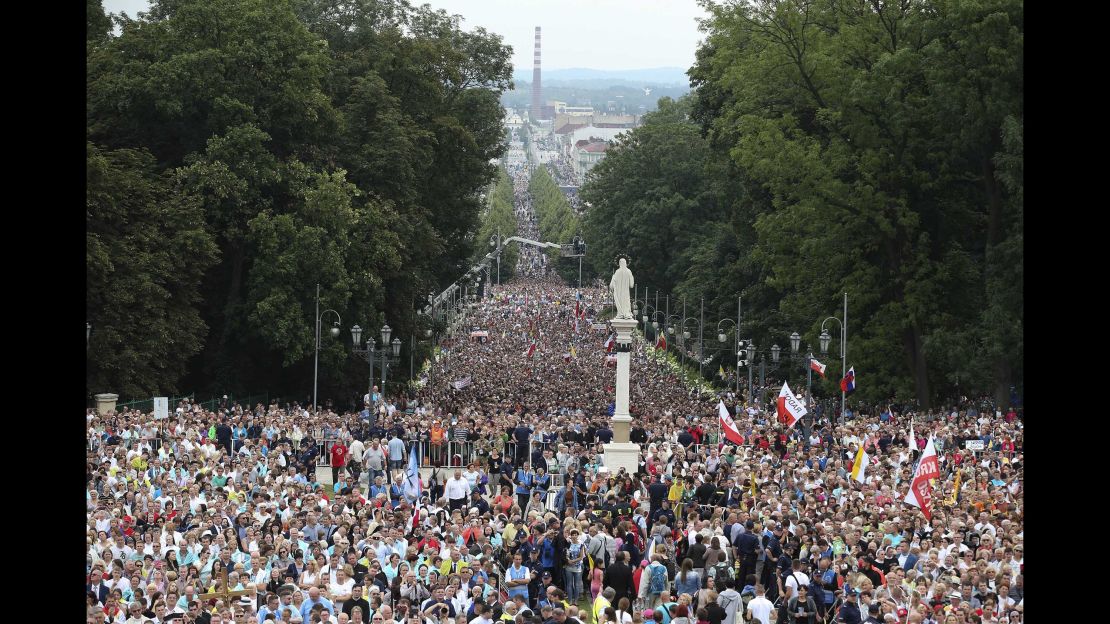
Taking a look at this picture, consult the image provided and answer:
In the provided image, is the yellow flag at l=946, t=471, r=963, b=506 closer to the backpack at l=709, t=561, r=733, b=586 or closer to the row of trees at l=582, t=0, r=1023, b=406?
the backpack at l=709, t=561, r=733, b=586

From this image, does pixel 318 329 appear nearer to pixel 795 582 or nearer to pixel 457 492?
pixel 457 492

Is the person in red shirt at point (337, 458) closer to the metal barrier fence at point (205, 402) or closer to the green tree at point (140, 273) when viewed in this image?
the metal barrier fence at point (205, 402)

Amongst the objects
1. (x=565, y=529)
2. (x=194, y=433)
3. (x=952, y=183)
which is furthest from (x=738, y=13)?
(x=565, y=529)

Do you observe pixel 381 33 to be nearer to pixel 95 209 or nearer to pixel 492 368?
pixel 492 368

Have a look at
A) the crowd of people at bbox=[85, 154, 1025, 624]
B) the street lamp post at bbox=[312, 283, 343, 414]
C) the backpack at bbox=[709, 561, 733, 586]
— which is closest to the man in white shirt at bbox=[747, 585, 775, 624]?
the crowd of people at bbox=[85, 154, 1025, 624]

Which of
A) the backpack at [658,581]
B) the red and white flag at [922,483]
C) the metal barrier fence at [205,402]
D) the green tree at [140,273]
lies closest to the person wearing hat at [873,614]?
the backpack at [658,581]

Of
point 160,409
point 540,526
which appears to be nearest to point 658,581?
point 540,526
